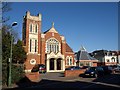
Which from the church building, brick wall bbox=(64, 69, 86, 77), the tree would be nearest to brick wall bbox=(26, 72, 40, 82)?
brick wall bbox=(64, 69, 86, 77)

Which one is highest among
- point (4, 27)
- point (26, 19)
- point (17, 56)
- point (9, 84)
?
point (26, 19)

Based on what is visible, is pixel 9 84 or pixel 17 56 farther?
pixel 17 56

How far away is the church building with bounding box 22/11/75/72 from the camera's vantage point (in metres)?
54.1

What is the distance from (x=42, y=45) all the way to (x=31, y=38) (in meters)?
3.02

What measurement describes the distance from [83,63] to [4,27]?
45517mm

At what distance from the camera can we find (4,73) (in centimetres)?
2386

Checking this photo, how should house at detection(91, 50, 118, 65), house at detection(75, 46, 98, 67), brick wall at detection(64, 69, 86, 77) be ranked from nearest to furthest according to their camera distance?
1. brick wall at detection(64, 69, 86, 77)
2. house at detection(75, 46, 98, 67)
3. house at detection(91, 50, 118, 65)

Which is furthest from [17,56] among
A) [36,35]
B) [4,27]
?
[4,27]

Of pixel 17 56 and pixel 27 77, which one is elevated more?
pixel 17 56

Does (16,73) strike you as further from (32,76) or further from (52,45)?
(52,45)

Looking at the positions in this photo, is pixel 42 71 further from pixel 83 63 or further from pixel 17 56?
pixel 83 63

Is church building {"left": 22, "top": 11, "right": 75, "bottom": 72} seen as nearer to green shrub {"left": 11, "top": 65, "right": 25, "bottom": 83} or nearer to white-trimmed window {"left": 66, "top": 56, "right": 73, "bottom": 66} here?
white-trimmed window {"left": 66, "top": 56, "right": 73, "bottom": 66}

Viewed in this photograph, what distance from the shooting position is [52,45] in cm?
5809

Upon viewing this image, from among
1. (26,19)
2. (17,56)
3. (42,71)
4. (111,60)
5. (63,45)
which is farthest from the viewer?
(111,60)
